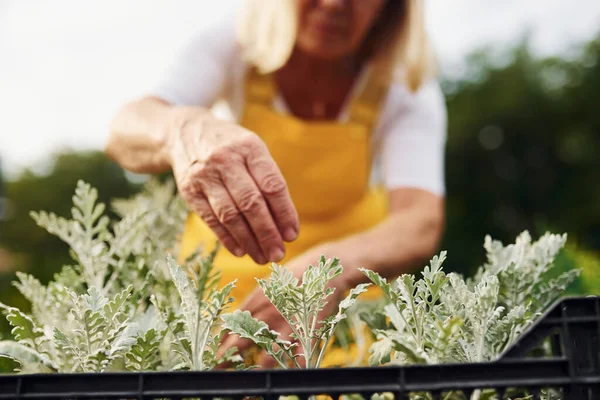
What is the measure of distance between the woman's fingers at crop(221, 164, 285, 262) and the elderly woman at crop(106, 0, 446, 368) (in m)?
0.11

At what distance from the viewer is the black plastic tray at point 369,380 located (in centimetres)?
36

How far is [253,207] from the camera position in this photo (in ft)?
1.63

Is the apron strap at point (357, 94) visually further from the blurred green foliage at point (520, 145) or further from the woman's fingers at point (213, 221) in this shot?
the blurred green foliage at point (520, 145)

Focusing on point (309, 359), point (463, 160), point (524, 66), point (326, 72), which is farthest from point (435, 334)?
point (524, 66)

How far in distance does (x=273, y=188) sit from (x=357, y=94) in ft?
2.19

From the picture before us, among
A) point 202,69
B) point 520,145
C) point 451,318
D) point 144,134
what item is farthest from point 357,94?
point 520,145

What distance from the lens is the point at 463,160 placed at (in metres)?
Answer: 11.6

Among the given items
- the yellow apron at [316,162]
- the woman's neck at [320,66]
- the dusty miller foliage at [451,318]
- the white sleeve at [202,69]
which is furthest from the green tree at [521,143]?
the dusty miller foliage at [451,318]

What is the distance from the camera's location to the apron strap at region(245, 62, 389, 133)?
1.10 m

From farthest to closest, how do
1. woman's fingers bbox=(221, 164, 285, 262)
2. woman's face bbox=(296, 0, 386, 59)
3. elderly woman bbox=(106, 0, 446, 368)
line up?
woman's face bbox=(296, 0, 386, 59) → elderly woman bbox=(106, 0, 446, 368) → woman's fingers bbox=(221, 164, 285, 262)

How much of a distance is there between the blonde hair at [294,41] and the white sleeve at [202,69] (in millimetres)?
33

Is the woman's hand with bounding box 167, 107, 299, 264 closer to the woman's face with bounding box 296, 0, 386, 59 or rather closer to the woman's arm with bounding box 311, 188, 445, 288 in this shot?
the woman's arm with bounding box 311, 188, 445, 288

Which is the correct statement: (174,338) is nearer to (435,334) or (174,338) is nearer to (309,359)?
(309,359)

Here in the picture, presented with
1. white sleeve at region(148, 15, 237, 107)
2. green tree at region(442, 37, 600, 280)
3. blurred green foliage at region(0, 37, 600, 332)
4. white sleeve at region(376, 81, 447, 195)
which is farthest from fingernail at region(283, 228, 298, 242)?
green tree at region(442, 37, 600, 280)
